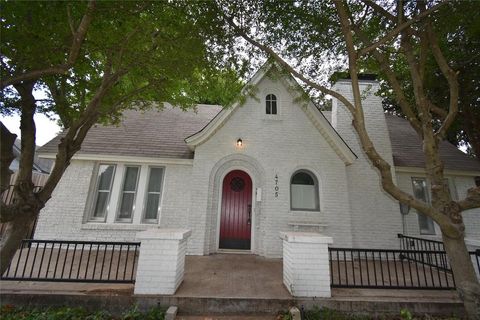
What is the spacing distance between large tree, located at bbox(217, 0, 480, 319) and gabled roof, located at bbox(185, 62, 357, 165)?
125 cm

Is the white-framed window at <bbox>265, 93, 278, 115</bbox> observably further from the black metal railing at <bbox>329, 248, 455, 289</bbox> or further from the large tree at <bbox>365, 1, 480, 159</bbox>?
the black metal railing at <bbox>329, 248, 455, 289</bbox>

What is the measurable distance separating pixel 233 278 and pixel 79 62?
597 centimetres

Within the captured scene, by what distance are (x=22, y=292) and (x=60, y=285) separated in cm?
56

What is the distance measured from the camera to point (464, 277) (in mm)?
3936

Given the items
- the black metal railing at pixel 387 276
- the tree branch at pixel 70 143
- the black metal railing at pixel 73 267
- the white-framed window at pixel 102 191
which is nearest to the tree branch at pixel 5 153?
the tree branch at pixel 70 143

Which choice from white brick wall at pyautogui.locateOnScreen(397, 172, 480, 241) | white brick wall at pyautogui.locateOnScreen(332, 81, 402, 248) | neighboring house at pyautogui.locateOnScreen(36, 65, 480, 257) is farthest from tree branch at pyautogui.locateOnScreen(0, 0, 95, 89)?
white brick wall at pyautogui.locateOnScreen(397, 172, 480, 241)

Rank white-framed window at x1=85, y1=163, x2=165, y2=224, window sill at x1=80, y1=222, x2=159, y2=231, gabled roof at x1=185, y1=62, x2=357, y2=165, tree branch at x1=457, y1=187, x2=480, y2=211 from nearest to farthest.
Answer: tree branch at x1=457, y1=187, x2=480, y2=211 → window sill at x1=80, y1=222, x2=159, y2=231 → gabled roof at x1=185, y1=62, x2=357, y2=165 → white-framed window at x1=85, y1=163, x2=165, y2=224

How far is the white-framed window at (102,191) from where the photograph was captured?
8086mm

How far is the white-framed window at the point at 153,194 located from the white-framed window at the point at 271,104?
Answer: 4672mm

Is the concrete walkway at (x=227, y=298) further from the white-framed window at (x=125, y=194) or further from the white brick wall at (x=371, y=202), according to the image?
the white-framed window at (x=125, y=194)

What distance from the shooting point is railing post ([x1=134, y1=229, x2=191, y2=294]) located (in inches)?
166

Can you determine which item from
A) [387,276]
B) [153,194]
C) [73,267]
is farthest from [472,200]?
[73,267]

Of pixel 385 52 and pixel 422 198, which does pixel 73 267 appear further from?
pixel 422 198

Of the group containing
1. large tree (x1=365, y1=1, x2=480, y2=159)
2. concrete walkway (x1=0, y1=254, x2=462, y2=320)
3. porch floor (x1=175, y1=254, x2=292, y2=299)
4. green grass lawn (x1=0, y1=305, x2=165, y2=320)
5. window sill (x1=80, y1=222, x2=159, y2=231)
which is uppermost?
large tree (x1=365, y1=1, x2=480, y2=159)
